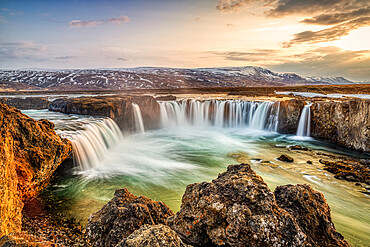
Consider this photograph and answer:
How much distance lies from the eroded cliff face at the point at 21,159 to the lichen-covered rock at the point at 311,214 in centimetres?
509

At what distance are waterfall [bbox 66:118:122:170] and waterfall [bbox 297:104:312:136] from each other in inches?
660

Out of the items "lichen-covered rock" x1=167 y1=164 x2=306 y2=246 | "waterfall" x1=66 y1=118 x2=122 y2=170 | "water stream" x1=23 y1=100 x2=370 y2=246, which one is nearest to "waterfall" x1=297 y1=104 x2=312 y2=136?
"water stream" x1=23 y1=100 x2=370 y2=246

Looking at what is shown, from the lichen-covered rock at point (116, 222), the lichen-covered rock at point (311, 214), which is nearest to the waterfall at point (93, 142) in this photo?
the lichen-covered rock at point (116, 222)

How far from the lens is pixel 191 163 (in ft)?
40.6

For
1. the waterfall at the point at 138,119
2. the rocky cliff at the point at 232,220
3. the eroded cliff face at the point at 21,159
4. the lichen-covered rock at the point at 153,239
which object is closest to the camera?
the lichen-covered rock at the point at 153,239

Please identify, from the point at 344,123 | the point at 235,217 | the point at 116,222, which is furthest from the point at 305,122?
the point at 116,222

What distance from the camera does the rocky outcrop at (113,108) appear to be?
1658cm

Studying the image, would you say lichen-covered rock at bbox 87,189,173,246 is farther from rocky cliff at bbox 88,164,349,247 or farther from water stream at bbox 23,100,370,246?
water stream at bbox 23,100,370,246

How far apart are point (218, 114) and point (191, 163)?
1352 cm

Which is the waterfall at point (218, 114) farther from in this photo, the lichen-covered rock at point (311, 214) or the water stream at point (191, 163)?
the lichen-covered rock at point (311, 214)

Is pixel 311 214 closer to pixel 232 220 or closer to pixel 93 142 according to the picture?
pixel 232 220

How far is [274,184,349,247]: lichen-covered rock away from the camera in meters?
2.62

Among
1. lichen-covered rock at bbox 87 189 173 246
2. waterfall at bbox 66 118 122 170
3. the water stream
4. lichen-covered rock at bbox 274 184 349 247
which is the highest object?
lichen-covered rock at bbox 274 184 349 247

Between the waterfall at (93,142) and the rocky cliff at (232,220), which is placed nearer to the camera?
the rocky cliff at (232,220)
